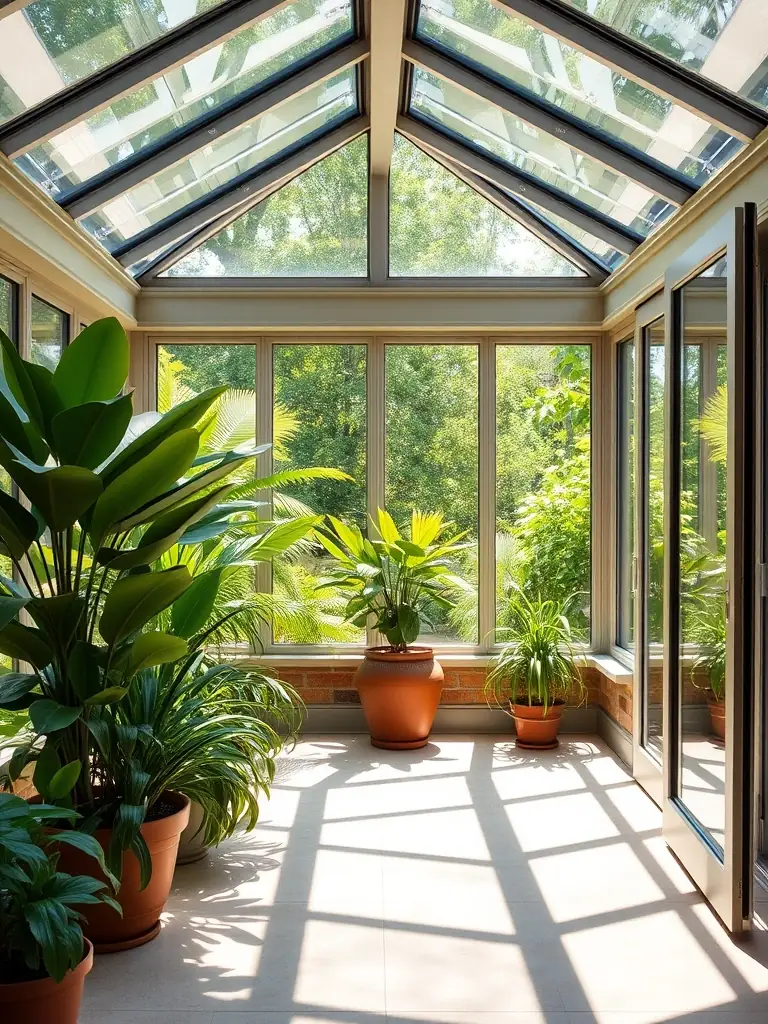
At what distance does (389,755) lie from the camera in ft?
17.4

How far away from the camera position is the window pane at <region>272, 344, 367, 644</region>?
582 centimetres

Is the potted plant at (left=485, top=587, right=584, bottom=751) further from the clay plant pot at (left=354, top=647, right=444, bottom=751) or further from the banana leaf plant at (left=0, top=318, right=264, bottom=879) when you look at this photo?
the banana leaf plant at (left=0, top=318, right=264, bottom=879)

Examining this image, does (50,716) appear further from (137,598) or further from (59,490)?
(59,490)

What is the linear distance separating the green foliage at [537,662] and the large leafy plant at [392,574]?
441mm

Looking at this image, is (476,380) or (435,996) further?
(476,380)

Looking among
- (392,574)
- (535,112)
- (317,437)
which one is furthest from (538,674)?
(535,112)

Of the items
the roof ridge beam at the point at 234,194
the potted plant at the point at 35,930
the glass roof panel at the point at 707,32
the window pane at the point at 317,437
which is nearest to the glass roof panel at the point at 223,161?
the roof ridge beam at the point at 234,194

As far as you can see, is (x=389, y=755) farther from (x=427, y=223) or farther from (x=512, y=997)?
(x=427, y=223)

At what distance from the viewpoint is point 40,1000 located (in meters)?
Result: 2.18

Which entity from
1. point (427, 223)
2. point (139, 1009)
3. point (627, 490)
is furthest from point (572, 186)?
point (139, 1009)

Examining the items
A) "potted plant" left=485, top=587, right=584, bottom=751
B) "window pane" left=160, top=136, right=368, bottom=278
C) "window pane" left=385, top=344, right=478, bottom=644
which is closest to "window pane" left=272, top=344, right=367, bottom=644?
"window pane" left=385, top=344, right=478, bottom=644

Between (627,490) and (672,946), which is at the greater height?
(627,490)

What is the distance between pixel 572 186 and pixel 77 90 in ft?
8.05

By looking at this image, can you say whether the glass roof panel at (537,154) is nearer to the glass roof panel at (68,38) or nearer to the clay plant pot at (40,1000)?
the glass roof panel at (68,38)
